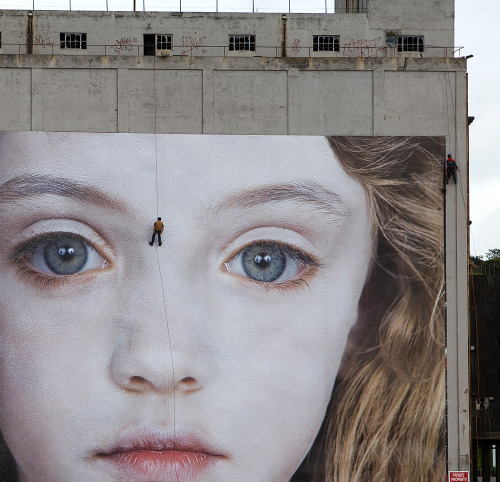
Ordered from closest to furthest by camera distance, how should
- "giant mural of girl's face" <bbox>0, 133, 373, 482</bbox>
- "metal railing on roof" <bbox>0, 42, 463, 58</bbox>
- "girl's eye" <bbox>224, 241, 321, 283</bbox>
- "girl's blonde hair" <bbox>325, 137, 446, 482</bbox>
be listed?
"giant mural of girl's face" <bbox>0, 133, 373, 482</bbox> < "girl's blonde hair" <bbox>325, 137, 446, 482</bbox> < "girl's eye" <bbox>224, 241, 321, 283</bbox> < "metal railing on roof" <bbox>0, 42, 463, 58</bbox>

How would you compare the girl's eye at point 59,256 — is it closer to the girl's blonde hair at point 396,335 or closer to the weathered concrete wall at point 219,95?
the weathered concrete wall at point 219,95

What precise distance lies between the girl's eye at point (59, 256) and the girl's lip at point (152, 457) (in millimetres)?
5737

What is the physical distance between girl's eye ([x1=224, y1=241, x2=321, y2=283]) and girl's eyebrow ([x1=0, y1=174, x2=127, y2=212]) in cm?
423

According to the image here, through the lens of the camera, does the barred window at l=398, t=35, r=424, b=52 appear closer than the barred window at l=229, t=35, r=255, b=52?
No

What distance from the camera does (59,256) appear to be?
35906mm

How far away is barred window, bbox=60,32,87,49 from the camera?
1558 inches

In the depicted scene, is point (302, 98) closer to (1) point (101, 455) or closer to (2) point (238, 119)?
(2) point (238, 119)

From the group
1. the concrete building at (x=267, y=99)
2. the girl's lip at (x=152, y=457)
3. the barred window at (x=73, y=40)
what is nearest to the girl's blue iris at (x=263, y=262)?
the concrete building at (x=267, y=99)

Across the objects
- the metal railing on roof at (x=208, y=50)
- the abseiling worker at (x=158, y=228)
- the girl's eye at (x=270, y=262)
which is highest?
the metal railing on roof at (x=208, y=50)

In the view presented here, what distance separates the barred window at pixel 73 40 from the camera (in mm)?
39562

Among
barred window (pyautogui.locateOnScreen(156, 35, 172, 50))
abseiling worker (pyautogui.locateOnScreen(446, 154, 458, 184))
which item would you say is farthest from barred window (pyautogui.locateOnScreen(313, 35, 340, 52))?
abseiling worker (pyautogui.locateOnScreen(446, 154, 458, 184))

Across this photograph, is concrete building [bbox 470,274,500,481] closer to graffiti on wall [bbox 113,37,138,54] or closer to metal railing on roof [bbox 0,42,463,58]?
metal railing on roof [bbox 0,42,463,58]

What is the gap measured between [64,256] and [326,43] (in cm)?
1229

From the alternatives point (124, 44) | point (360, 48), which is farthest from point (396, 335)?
point (124, 44)
